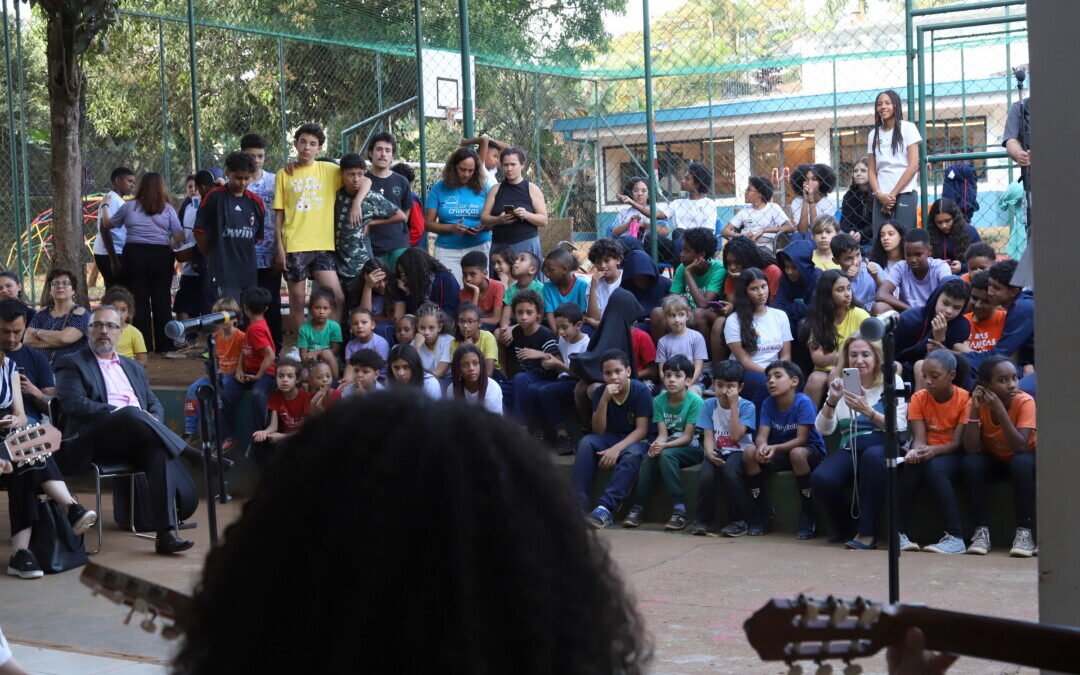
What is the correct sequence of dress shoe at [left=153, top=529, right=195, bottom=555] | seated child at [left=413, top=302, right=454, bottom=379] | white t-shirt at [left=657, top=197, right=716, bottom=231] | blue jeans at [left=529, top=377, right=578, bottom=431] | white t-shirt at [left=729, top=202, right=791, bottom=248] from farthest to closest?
1. white t-shirt at [left=657, top=197, right=716, bottom=231]
2. white t-shirt at [left=729, top=202, right=791, bottom=248]
3. seated child at [left=413, top=302, right=454, bottom=379]
4. blue jeans at [left=529, top=377, right=578, bottom=431]
5. dress shoe at [left=153, top=529, right=195, bottom=555]

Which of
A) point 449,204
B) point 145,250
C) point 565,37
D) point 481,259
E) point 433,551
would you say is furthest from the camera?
point 565,37

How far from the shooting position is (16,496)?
7574mm

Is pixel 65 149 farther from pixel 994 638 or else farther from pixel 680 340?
pixel 994 638

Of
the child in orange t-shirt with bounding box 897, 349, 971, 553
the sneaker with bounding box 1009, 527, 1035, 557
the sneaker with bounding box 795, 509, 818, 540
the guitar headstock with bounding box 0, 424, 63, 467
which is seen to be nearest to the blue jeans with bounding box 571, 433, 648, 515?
the sneaker with bounding box 795, 509, 818, 540

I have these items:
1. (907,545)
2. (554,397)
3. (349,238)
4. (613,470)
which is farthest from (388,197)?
(907,545)

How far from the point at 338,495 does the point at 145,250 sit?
10831 millimetres

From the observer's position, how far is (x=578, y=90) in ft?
42.9

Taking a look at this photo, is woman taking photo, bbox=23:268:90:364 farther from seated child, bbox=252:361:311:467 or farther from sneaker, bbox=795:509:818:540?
sneaker, bbox=795:509:818:540

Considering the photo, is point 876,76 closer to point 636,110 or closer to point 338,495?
point 636,110

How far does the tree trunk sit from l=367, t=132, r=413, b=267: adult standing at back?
3.14 metres

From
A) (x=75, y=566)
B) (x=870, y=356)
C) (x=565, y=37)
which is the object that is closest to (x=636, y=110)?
(x=565, y=37)

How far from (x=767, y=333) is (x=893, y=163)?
70.8 inches

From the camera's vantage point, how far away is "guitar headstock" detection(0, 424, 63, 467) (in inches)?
247

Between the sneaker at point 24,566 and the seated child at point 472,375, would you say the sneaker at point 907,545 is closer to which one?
the seated child at point 472,375
